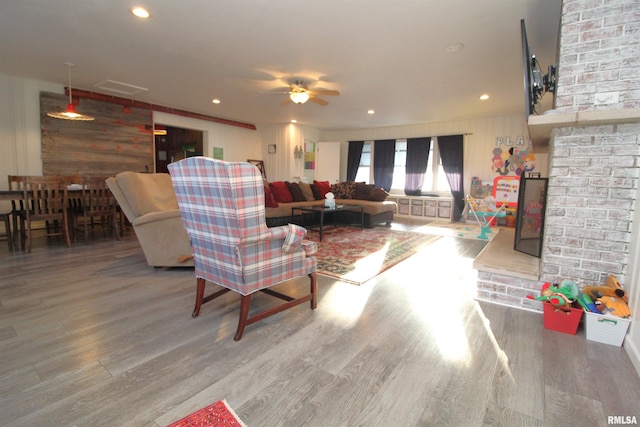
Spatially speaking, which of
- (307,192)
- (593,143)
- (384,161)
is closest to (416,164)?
(384,161)

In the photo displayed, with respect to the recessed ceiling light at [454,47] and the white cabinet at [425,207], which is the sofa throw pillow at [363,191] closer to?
the white cabinet at [425,207]

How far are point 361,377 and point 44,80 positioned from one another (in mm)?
6394

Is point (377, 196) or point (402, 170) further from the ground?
point (402, 170)

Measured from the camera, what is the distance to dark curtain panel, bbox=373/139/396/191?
26.8 ft

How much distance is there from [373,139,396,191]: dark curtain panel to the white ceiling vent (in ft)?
18.4

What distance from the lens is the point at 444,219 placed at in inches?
283

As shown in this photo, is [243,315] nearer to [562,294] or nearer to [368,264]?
[368,264]

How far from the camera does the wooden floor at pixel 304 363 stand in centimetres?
126

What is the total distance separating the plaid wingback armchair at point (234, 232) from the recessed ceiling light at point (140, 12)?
5.83 ft

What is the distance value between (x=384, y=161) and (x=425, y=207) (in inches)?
68.6

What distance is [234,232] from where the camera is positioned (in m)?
1.68

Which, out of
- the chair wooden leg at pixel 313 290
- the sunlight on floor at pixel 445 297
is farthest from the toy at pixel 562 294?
the chair wooden leg at pixel 313 290

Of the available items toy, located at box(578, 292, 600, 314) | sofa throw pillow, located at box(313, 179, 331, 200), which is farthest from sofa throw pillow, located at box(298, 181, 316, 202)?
toy, located at box(578, 292, 600, 314)

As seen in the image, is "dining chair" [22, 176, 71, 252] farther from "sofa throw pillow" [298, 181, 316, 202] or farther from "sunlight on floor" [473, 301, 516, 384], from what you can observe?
"sunlight on floor" [473, 301, 516, 384]
